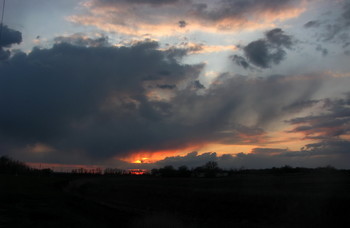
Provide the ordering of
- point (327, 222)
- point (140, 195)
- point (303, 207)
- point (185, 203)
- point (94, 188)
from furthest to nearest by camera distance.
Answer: point (94, 188), point (140, 195), point (185, 203), point (303, 207), point (327, 222)

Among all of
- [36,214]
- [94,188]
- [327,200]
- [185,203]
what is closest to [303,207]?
[327,200]

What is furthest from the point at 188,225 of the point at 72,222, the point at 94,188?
the point at 94,188

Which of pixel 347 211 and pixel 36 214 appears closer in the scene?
pixel 347 211

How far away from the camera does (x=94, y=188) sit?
83.2m

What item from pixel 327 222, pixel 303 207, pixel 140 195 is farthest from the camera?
pixel 140 195

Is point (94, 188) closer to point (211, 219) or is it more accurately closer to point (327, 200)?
point (211, 219)

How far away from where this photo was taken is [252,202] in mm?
42469

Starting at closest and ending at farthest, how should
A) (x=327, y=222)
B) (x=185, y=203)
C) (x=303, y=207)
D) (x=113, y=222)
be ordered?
(x=327, y=222), (x=303, y=207), (x=113, y=222), (x=185, y=203)

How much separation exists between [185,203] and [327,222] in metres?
23.1

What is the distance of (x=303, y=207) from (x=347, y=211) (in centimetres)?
420

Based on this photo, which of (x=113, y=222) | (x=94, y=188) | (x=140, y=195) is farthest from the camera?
(x=94, y=188)

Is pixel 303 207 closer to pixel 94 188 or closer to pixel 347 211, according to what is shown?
pixel 347 211

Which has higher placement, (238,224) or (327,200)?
(327,200)

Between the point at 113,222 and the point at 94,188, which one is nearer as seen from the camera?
the point at 113,222
